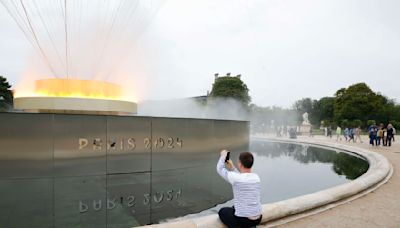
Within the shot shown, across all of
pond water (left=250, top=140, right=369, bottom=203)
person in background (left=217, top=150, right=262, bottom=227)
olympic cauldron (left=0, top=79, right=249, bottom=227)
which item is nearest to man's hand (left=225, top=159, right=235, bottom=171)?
person in background (left=217, top=150, right=262, bottom=227)

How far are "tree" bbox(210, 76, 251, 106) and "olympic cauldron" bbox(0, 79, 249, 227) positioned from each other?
44.7m

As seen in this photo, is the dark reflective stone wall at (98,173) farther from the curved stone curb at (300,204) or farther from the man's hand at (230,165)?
the man's hand at (230,165)

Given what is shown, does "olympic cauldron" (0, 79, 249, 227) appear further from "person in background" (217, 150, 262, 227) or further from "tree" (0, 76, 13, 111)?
"tree" (0, 76, 13, 111)

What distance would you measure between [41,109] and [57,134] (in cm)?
253

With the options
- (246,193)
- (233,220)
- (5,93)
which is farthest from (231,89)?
(246,193)

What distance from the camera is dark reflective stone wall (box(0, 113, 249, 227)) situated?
615 cm

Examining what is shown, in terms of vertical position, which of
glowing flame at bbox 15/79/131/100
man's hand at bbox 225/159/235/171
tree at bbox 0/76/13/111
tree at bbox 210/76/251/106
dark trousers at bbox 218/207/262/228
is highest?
tree at bbox 210/76/251/106

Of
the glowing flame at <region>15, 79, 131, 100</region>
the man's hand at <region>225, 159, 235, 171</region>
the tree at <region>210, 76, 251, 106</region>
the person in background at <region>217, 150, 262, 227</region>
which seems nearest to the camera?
the person in background at <region>217, 150, 262, 227</region>

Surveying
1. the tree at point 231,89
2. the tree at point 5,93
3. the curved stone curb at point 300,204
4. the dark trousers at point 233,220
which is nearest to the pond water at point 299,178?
the curved stone curb at point 300,204

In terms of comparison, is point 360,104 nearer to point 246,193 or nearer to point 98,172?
point 98,172

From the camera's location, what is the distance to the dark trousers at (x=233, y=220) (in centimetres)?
386

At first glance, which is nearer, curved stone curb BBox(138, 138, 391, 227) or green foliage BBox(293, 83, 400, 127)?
curved stone curb BBox(138, 138, 391, 227)

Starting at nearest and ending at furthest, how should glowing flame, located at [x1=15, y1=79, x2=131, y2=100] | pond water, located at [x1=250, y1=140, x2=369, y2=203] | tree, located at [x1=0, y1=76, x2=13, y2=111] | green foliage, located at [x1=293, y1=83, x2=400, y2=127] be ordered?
pond water, located at [x1=250, y1=140, x2=369, y2=203], glowing flame, located at [x1=15, y1=79, x2=131, y2=100], tree, located at [x1=0, y1=76, x2=13, y2=111], green foliage, located at [x1=293, y1=83, x2=400, y2=127]

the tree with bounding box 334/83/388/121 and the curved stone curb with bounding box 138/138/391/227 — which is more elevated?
the tree with bounding box 334/83/388/121
